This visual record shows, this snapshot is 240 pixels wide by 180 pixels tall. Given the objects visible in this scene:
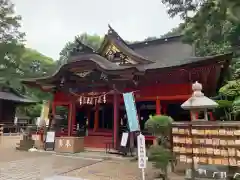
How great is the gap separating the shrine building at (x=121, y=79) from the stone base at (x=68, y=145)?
4.61 ft

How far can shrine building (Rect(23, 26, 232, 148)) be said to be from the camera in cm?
980

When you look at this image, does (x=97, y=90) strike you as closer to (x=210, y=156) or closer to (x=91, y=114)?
(x=91, y=114)

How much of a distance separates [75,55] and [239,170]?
33.0 ft

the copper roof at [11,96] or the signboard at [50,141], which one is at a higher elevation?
the copper roof at [11,96]

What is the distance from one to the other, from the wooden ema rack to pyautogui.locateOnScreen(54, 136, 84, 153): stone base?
578 centimetres

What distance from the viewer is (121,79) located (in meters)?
10.4

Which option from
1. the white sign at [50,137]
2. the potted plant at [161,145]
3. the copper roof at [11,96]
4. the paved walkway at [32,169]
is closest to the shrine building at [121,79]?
the white sign at [50,137]

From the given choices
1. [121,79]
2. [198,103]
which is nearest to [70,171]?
[198,103]

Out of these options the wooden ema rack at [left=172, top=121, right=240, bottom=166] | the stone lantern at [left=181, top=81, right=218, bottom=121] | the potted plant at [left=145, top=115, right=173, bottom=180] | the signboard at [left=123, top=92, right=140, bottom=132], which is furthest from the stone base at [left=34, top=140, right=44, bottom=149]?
the stone lantern at [left=181, top=81, right=218, bottom=121]

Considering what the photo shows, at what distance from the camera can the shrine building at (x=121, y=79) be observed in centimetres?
980

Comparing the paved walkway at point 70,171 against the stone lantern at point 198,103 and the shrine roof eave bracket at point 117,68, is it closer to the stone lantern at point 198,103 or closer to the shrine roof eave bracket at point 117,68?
the stone lantern at point 198,103

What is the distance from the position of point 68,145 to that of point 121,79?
411cm

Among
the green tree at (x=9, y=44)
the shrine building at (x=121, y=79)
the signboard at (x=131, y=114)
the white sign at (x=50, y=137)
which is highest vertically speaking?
the green tree at (x=9, y=44)

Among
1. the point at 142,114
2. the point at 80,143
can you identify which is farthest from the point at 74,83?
the point at 142,114
